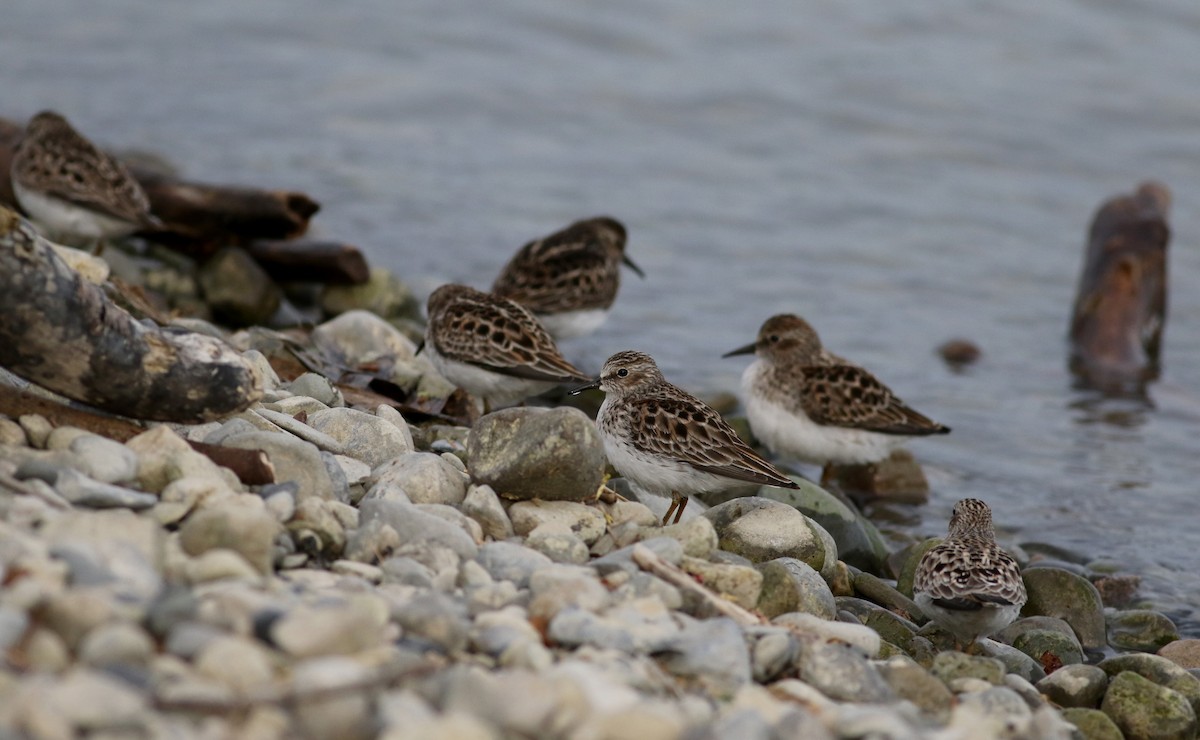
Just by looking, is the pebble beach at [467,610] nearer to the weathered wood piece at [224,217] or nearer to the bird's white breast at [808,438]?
the bird's white breast at [808,438]

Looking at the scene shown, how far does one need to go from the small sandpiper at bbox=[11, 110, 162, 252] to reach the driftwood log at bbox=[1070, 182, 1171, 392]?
25.2 ft

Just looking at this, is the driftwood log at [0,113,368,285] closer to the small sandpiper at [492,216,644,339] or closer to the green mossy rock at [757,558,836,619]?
the small sandpiper at [492,216,644,339]

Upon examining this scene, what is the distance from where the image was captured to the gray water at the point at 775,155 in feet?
36.5

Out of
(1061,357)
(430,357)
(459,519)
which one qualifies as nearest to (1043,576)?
(459,519)

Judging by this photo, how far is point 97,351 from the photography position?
5.12 metres

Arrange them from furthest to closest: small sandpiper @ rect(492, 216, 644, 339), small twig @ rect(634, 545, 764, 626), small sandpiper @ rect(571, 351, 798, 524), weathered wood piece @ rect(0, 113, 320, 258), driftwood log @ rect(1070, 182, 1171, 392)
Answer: driftwood log @ rect(1070, 182, 1171, 392)
weathered wood piece @ rect(0, 113, 320, 258)
small sandpiper @ rect(492, 216, 644, 339)
small sandpiper @ rect(571, 351, 798, 524)
small twig @ rect(634, 545, 764, 626)

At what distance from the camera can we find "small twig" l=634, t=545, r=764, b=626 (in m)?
5.07

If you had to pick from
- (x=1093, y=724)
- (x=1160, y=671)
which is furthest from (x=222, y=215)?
(x=1093, y=724)

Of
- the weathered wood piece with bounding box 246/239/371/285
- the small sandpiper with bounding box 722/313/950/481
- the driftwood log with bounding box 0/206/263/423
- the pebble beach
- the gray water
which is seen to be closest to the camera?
the pebble beach

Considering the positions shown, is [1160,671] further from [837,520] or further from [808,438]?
[808,438]

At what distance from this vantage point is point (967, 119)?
679 inches

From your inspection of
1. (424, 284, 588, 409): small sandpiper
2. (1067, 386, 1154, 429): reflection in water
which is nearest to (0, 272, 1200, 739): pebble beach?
(424, 284, 588, 409): small sandpiper

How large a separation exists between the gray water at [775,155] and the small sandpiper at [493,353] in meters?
2.46

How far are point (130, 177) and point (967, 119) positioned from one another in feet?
33.8
